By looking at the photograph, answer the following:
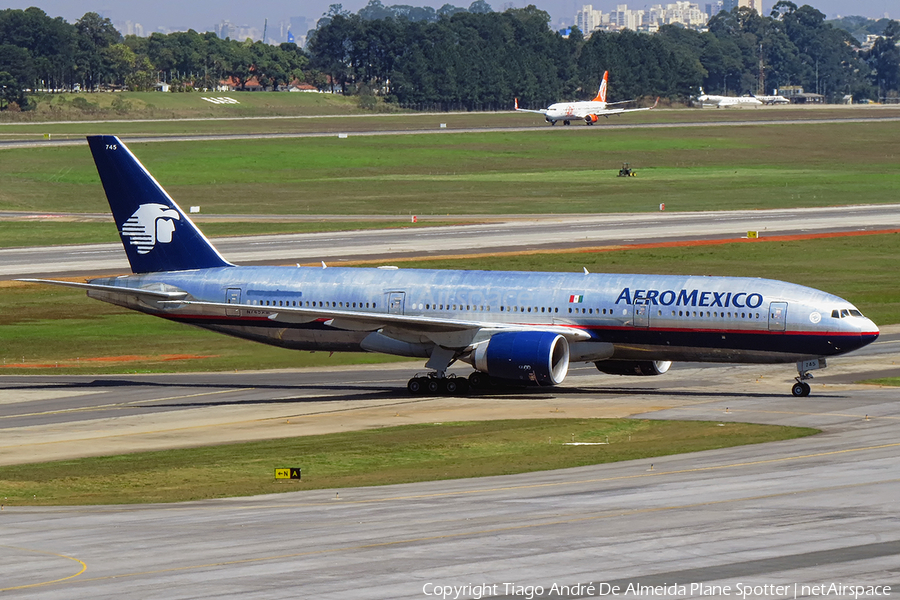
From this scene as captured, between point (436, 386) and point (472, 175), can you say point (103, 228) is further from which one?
point (436, 386)

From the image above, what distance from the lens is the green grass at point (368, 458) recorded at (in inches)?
1487

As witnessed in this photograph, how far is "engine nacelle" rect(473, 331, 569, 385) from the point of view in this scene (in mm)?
51219

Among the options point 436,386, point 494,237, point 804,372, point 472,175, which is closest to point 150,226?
point 436,386

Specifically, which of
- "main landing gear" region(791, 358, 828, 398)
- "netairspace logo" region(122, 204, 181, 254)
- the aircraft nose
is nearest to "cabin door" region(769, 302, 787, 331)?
"main landing gear" region(791, 358, 828, 398)

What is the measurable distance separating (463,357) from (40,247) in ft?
200

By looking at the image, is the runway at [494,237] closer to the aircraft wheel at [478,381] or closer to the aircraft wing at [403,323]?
the aircraft wing at [403,323]

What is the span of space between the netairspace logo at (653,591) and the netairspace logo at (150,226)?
124 ft

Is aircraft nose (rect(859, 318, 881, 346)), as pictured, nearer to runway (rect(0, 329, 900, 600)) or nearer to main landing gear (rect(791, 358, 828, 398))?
main landing gear (rect(791, 358, 828, 398))

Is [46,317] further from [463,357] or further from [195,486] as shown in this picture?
[195,486]

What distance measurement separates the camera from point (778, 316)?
166ft

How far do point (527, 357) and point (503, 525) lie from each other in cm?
2150

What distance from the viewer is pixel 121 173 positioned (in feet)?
195

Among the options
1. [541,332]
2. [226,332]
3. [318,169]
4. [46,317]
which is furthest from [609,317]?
[318,169]

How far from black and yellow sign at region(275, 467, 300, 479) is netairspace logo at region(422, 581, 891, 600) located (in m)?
14.6
